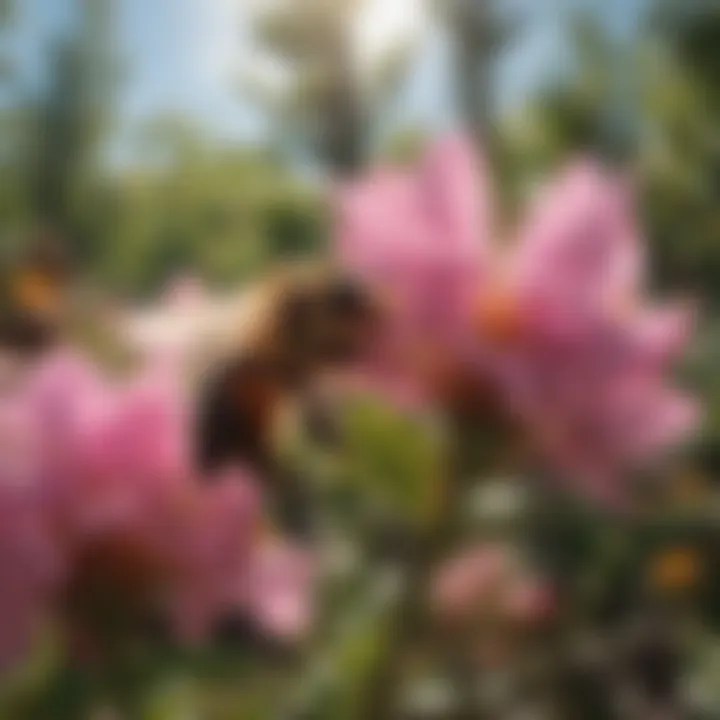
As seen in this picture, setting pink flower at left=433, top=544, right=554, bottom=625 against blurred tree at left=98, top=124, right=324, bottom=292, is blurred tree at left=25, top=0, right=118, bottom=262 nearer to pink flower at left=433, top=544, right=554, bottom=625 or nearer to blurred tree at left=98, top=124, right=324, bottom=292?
blurred tree at left=98, top=124, right=324, bottom=292

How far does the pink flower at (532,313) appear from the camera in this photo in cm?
21

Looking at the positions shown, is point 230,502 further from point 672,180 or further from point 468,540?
point 672,180

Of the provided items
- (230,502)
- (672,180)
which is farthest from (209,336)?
(672,180)

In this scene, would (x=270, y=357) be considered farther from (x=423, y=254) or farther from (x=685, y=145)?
(x=685, y=145)

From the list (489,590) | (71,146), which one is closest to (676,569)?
(489,590)

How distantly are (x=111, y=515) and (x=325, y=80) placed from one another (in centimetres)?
13

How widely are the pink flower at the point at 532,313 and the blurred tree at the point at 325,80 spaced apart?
6cm

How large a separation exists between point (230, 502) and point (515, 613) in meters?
0.08

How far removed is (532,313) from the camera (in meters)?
→ 0.21

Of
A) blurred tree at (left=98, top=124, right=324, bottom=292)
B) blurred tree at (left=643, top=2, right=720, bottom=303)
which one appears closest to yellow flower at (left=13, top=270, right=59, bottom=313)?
blurred tree at (left=98, top=124, right=324, bottom=292)

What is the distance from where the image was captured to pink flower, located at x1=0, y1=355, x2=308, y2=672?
0.19m

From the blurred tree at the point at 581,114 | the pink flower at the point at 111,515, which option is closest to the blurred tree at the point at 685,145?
the blurred tree at the point at 581,114

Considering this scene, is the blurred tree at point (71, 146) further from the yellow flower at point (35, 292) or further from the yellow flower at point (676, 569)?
the yellow flower at point (676, 569)

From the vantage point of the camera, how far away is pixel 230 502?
209 millimetres
